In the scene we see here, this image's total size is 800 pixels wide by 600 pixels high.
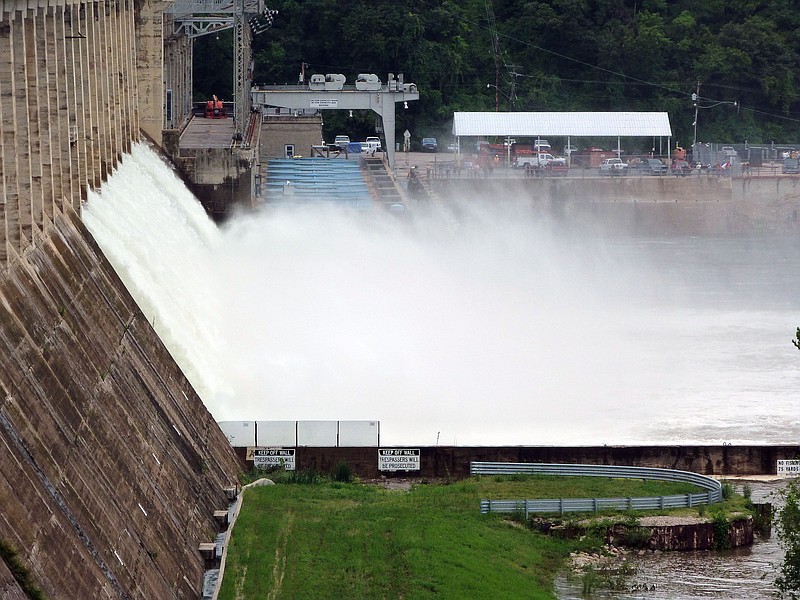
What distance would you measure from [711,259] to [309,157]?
18.4 meters

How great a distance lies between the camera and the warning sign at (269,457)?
38.0 meters

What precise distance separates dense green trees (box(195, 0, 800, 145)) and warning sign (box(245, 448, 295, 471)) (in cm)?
5931

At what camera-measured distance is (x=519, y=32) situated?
104 meters

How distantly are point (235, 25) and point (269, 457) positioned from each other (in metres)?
31.7

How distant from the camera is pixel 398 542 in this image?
33094 millimetres

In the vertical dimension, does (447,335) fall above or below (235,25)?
below

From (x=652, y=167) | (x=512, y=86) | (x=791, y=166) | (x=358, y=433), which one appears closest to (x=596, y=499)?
(x=358, y=433)

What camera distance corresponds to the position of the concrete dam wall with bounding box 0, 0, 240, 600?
80.8ft

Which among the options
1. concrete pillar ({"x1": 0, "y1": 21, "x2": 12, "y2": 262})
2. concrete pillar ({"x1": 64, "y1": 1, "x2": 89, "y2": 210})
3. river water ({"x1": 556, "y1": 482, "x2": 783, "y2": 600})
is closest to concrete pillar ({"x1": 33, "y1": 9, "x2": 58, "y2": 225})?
concrete pillar ({"x1": 64, "y1": 1, "x2": 89, "y2": 210})

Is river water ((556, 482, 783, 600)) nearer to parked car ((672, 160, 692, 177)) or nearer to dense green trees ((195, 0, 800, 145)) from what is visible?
parked car ((672, 160, 692, 177))

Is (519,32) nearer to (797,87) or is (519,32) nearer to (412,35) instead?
(412,35)

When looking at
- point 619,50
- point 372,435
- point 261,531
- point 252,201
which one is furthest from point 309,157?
point 261,531

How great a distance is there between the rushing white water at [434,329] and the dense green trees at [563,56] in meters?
26.1

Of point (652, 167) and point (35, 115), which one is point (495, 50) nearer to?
point (652, 167)
